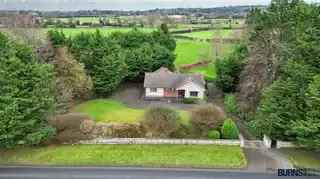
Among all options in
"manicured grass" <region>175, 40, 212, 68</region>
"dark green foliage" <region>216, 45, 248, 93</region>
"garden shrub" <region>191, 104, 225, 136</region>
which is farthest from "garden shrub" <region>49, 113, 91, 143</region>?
"manicured grass" <region>175, 40, 212, 68</region>

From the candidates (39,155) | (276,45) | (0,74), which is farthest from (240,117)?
(0,74)

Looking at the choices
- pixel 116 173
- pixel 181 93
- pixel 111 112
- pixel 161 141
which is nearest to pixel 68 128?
pixel 161 141

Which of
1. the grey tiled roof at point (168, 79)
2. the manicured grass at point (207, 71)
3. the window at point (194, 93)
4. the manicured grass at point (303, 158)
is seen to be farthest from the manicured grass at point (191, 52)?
the manicured grass at point (303, 158)

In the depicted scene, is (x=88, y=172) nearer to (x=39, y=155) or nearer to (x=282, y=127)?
(x=39, y=155)

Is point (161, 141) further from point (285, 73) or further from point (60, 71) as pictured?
point (60, 71)

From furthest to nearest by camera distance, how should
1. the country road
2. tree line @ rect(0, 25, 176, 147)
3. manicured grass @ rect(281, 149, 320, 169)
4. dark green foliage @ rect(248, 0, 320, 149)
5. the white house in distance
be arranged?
the white house in distance → tree line @ rect(0, 25, 176, 147) → manicured grass @ rect(281, 149, 320, 169) → dark green foliage @ rect(248, 0, 320, 149) → the country road

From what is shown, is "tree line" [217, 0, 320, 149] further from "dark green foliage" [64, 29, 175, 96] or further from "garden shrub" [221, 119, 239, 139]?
"dark green foliage" [64, 29, 175, 96]
